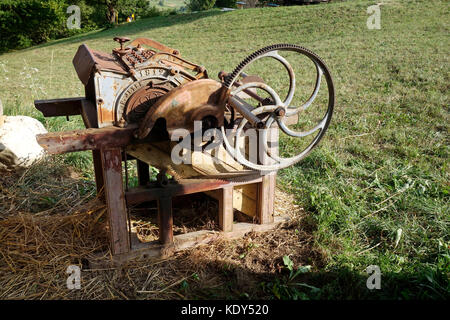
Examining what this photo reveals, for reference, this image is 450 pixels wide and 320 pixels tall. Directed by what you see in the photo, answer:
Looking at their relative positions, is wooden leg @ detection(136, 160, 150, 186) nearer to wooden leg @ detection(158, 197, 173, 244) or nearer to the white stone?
wooden leg @ detection(158, 197, 173, 244)

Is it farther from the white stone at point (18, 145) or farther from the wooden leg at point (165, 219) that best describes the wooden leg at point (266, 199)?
the white stone at point (18, 145)

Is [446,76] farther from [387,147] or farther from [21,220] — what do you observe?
[21,220]

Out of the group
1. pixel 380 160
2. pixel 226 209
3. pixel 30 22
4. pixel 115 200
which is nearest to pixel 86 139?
pixel 115 200

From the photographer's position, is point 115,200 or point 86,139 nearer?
point 86,139

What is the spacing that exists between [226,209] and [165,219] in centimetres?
48

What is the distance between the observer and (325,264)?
284cm

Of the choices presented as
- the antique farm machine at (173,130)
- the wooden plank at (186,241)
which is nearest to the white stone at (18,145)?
the antique farm machine at (173,130)

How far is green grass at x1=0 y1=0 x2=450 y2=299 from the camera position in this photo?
2.80m

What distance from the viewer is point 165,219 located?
2.83 metres

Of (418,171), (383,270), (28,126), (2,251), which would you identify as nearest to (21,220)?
(2,251)

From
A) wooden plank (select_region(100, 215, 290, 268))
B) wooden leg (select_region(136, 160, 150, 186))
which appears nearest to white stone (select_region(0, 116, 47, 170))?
wooden leg (select_region(136, 160, 150, 186))

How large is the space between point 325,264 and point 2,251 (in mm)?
2333

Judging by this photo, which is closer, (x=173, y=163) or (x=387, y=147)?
(x=173, y=163)

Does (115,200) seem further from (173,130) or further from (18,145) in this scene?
(18,145)
